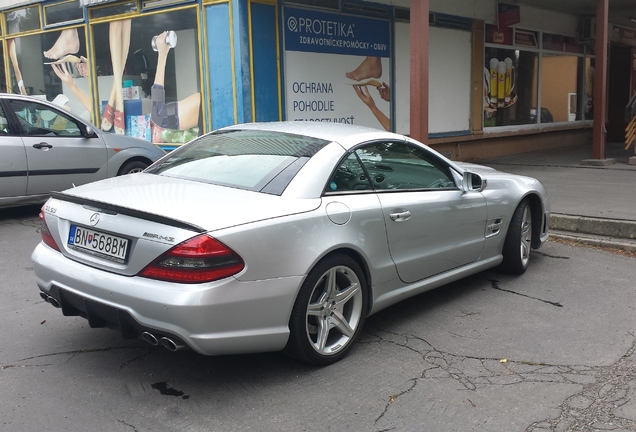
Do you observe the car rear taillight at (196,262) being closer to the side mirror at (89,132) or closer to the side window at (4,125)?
the side window at (4,125)

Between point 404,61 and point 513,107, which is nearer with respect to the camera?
point 404,61

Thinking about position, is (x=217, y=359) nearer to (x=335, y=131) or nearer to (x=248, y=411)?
(x=248, y=411)

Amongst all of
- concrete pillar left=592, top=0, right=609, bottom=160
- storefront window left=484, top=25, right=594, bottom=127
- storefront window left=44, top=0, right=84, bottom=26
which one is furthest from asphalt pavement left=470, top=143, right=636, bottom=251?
storefront window left=44, top=0, right=84, bottom=26

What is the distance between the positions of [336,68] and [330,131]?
7.27m

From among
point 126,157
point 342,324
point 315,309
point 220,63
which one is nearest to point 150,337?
point 315,309

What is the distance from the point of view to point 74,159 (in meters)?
8.66

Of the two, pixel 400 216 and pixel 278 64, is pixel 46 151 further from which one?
pixel 400 216

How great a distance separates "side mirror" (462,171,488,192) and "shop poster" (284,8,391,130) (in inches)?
233

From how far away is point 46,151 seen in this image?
842cm

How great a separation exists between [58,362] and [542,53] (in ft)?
53.0

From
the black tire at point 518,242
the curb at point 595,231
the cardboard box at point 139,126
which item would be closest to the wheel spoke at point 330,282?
the black tire at point 518,242

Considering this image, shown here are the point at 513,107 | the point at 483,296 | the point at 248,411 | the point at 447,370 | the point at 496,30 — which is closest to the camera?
the point at 248,411

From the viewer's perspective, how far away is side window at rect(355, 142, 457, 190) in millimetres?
4645

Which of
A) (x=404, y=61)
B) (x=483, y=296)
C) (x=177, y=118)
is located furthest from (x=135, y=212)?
(x=404, y=61)
